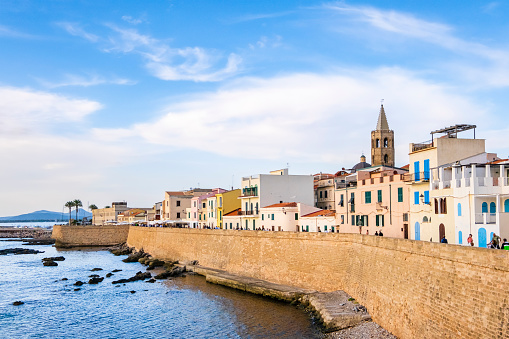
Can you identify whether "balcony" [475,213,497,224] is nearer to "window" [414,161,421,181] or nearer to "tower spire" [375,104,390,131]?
"window" [414,161,421,181]

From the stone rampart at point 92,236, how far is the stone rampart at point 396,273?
48.6m

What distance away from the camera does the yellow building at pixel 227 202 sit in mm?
65000

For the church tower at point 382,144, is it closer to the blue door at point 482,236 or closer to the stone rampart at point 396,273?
the stone rampart at point 396,273

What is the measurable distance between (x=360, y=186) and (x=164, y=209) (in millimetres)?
55191

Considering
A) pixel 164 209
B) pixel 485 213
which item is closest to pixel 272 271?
pixel 485 213

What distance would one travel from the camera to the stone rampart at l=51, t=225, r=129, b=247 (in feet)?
298

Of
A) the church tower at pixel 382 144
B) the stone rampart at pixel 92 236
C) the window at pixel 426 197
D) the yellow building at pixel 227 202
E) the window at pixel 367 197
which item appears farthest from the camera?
the stone rampart at pixel 92 236

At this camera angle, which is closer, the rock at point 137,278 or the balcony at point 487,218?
the balcony at point 487,218

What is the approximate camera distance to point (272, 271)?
38.7 metres

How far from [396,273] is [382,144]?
54034mm

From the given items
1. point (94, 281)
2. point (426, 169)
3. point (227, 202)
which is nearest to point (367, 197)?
point (426, 169)

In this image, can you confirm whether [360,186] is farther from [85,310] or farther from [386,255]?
[85,310]

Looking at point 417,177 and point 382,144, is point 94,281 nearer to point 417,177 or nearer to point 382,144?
point 417,177

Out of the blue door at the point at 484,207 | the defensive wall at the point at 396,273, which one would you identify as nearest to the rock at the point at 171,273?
the defensive wall at the point at 396,273
